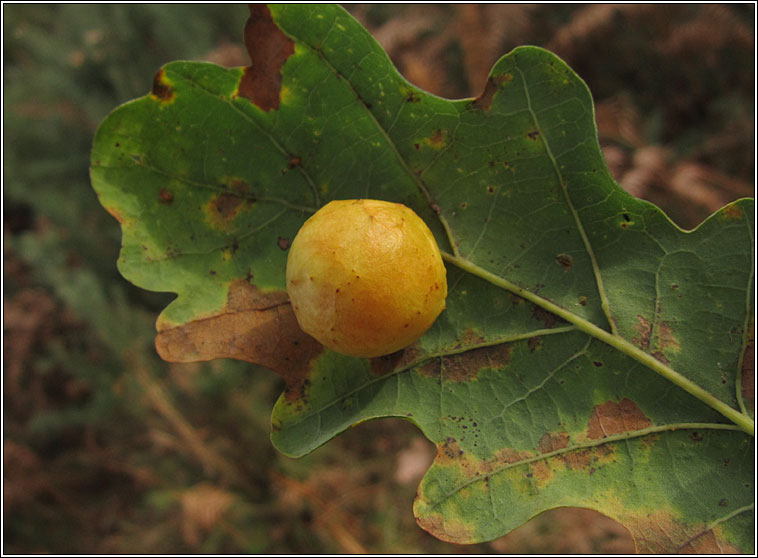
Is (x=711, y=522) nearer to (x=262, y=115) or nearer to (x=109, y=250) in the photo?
(x=262, y=115)

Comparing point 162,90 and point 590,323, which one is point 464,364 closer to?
point 590,323

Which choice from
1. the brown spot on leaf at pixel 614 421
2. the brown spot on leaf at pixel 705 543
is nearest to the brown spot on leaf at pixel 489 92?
the brown spot on leaf at pixel 614 421

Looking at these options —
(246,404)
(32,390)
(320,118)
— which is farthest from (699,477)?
(32,390)

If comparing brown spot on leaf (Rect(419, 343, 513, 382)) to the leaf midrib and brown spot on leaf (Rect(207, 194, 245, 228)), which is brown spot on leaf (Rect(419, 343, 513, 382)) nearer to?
the leaf midrib

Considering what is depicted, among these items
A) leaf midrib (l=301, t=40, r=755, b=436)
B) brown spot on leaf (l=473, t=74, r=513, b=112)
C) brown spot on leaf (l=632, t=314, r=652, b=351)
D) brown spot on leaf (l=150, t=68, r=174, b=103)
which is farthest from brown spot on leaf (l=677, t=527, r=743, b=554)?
brown spot on leaf (l=150, t=68, r=174, b=103)

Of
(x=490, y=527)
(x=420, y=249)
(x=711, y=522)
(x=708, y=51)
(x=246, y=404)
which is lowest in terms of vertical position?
(x=246, y=404)

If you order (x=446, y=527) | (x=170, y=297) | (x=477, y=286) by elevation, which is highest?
(x=477, y=286)

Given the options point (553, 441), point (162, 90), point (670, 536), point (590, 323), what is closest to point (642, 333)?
point (590, 323)
